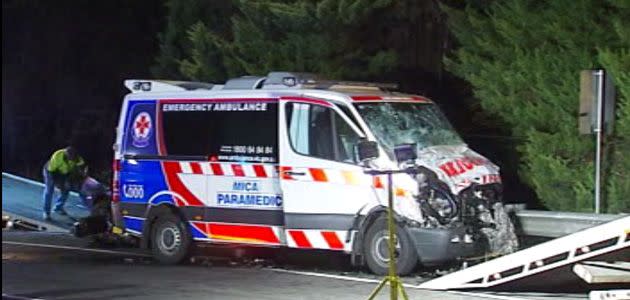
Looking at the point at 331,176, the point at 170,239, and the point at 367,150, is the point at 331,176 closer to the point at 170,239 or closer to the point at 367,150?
the point at 367,150

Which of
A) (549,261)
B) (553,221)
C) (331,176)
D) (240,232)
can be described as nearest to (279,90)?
(331,176)

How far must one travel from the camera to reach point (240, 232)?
13359 mm

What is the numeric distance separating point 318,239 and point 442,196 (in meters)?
1.64

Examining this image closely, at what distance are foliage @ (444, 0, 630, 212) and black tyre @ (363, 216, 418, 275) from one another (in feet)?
9.71

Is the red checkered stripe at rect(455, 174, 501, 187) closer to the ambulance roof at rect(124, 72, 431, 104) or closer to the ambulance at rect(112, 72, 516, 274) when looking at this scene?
the ambulance at rect(112, 72, 516, 274)

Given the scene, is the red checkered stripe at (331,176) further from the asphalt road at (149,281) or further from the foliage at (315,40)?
the foliage at (315,40)

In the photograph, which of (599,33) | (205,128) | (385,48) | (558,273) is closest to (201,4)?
(385,48)

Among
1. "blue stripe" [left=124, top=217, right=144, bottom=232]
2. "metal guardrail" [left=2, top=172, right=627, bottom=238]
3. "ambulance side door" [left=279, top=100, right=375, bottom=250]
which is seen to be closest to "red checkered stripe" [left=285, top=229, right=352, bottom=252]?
"ambulance side door" [left=279, top=100, right=375, bottom=250]

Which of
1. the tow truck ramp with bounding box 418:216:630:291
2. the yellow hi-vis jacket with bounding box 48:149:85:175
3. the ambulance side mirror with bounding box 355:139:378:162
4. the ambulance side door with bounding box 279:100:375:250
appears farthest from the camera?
the yellow hi-vis jacket with bounding box 48:149:85:175

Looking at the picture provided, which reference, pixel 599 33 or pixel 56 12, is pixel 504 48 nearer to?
pixel 599 33

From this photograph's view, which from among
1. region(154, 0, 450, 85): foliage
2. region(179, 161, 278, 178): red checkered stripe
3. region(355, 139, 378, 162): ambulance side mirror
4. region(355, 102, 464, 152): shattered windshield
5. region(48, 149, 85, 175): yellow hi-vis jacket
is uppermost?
region(154, 0, 450, 85): foliage

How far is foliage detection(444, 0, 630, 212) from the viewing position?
13.7 meters

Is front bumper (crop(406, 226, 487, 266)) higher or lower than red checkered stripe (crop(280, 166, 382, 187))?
lower

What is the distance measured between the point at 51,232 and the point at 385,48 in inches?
251
